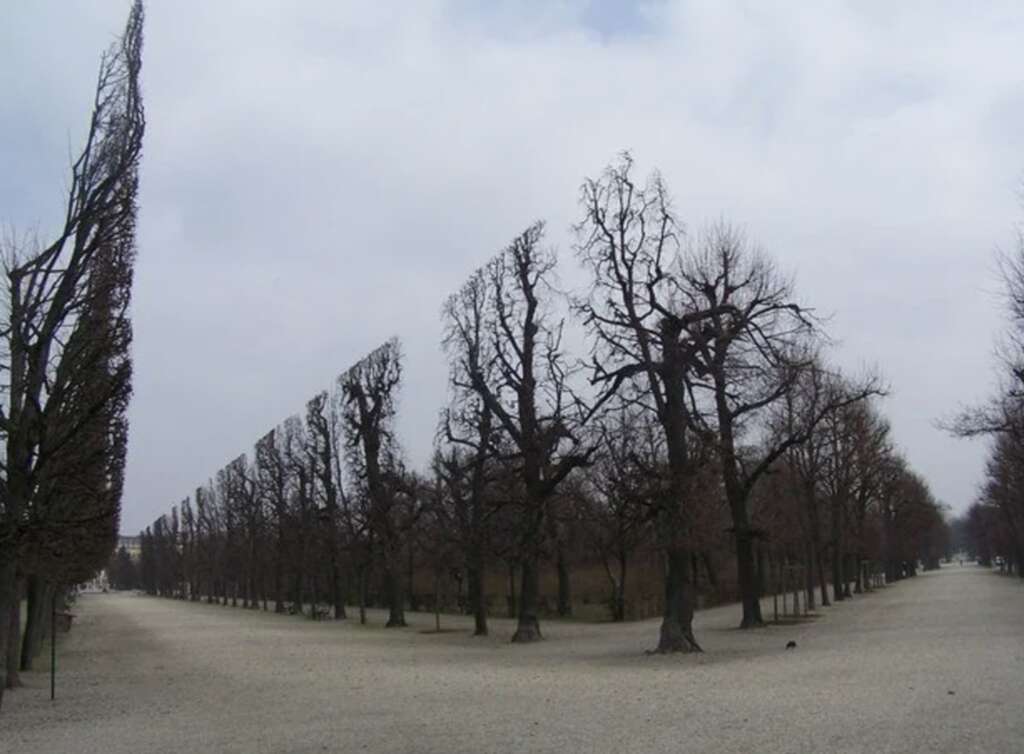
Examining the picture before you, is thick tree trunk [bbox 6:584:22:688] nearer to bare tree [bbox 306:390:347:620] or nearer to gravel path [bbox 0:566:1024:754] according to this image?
gravel path [bbox 0:566:1024:754]

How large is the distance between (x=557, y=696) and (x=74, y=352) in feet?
35.5

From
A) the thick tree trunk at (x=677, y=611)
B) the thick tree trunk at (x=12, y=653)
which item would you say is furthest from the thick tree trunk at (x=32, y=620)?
the thick tree trunk at (x=677, y=611)

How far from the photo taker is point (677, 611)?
2772cm

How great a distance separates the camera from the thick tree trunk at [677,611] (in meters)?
27.4

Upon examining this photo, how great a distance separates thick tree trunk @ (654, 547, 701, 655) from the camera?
89.9 feet

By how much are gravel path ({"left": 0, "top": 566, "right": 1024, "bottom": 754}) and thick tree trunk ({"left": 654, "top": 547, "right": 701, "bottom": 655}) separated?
1.04 metres

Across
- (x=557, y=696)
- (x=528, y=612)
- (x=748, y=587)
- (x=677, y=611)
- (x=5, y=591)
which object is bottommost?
(x=557, y=696)

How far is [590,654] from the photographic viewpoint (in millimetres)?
29500

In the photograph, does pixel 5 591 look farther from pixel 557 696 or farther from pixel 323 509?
pixel 323 509

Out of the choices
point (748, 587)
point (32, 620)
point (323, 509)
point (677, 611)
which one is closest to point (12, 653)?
point (32, 620)

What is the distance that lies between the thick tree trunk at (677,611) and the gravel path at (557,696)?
3.41ft

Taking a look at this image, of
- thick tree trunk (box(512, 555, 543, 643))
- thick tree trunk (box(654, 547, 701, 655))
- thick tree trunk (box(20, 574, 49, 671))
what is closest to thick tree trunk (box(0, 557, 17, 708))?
thick tree trunk (box(20, 574, 49, 671))

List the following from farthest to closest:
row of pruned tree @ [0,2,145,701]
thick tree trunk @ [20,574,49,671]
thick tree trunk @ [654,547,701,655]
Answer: thick tree trunk @ [20,574,49,671], thick tree trunk @ [654,547,701,655], row of pruned tree @ [0,2,145,701]

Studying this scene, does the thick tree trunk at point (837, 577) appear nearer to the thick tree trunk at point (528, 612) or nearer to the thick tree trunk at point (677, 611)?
the thick tree trunk at point (528, 612)
